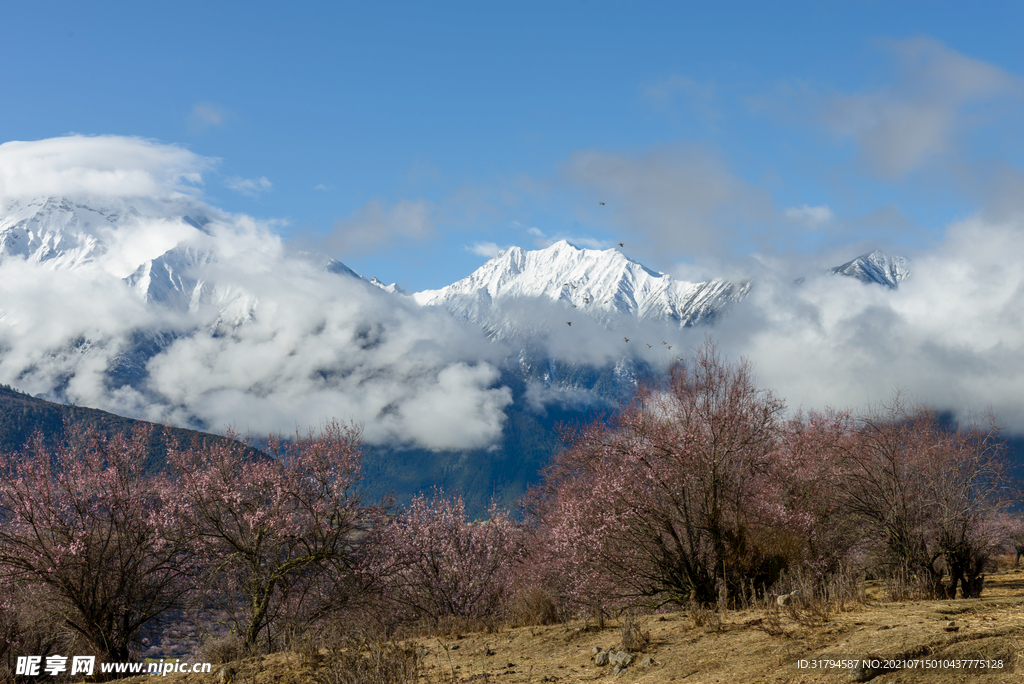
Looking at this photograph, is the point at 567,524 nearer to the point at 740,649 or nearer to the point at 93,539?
the point at 740,649

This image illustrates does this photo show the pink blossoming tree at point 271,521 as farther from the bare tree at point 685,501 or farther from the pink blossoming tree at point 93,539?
the bare tree at point 685,501

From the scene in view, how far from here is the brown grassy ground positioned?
810 centimetres

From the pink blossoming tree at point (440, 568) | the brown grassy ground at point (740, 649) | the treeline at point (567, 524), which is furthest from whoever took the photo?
the pink blossoming tree at point (440, 568)

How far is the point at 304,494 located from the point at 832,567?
16950mm

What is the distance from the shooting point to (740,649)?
9.94m

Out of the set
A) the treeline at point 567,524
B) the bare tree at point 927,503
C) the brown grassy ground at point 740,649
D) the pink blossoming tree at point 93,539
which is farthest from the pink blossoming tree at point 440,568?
the bare tree at point 927,503

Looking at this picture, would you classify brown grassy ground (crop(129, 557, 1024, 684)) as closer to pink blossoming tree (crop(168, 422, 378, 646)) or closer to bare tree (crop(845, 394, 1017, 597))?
pink blossoming tree (crop(168, 422, 378, 646))

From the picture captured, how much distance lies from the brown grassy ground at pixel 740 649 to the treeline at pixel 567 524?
7.79ft

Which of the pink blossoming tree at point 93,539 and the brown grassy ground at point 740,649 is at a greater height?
the pink blossoming tree at point 93,539

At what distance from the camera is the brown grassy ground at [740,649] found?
26.6 ft

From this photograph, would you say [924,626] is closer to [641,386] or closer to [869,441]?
[641,386]

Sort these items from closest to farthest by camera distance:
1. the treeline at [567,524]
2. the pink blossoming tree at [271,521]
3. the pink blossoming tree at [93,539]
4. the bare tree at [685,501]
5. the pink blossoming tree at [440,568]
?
the bare tree at [685,501] → the treeline at [567,524] → the pink blossoming tree at [93,539] → the pink blossoming tree at [271,521] → the pink blossoming tree at [440,568]

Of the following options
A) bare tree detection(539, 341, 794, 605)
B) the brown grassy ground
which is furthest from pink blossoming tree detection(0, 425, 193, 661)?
bare tree detection(539, 341, 794, 605)

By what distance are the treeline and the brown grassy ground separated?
93.4 inches
